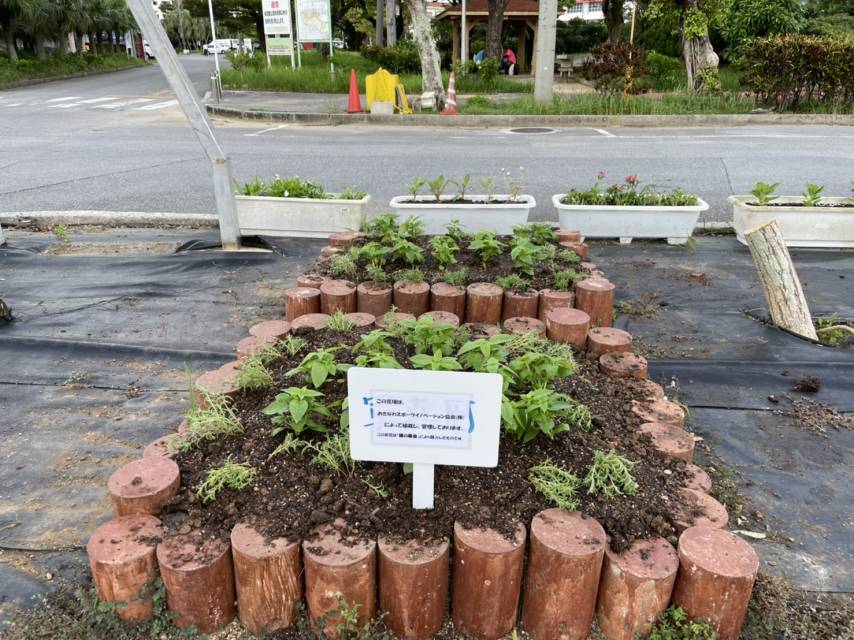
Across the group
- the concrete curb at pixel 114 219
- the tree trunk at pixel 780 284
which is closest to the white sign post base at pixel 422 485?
the tree trunk at pixel 780 284

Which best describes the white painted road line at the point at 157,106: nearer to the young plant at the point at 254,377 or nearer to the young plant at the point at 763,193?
the young plant at the point at 763,193

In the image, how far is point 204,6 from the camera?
3023cm

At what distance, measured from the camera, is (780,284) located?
3697mm

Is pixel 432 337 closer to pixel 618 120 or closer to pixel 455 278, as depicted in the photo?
pixel 455 278

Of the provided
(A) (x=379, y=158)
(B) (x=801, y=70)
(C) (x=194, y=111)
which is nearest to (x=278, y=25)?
(A) (x=379, y=158)

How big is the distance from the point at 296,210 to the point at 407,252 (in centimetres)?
174

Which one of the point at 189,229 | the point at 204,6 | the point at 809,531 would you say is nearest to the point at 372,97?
the point at 189,229

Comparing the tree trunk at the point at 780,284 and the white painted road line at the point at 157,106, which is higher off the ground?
the white painted road line at the point at 157,106

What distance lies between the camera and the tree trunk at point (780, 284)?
367cm

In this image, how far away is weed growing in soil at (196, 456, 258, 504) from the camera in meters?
1.98

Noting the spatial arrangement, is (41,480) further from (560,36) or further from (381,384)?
(560,36)

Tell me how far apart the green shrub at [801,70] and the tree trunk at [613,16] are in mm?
9749

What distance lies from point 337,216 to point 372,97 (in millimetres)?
9734

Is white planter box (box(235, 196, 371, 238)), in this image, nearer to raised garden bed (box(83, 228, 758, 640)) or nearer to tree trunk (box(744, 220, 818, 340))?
tree trunk (box(744, 220, 818, 340))
